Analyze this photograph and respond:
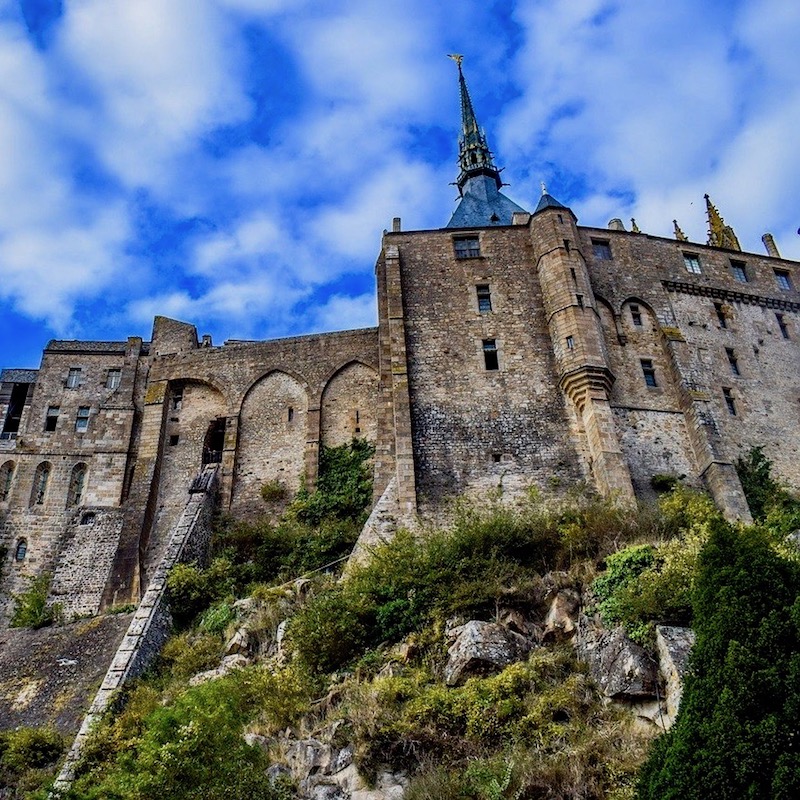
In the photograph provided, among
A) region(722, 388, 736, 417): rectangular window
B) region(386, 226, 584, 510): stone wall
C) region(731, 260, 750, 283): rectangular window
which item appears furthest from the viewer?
region(731, 260, 750, 283): rectangular window

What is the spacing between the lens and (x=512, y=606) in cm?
1844

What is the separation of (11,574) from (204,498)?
7197 millimetres

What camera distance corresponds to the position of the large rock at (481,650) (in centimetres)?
1653

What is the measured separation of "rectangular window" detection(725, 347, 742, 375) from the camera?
29172 millimetres

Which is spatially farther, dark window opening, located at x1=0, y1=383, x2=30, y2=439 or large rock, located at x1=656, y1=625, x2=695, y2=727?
dark window opening, located at x1=0, y1=383, x2=30, y2=439

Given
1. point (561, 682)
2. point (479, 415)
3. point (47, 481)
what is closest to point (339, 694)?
point (561, 682)

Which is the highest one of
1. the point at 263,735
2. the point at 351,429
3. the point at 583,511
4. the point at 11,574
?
the point at 351,429

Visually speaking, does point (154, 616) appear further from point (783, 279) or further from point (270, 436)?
point (783, 279)

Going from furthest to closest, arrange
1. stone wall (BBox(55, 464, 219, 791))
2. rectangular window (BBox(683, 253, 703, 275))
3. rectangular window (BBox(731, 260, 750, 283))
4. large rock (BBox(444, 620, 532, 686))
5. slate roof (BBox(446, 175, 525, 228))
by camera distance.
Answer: slate roof (BBox(446, 175, 525, 228)), rectangular window (BBox(731, 260, 750, 283)), rectangular window (BBox(683, 253, 703, 275)), stone wall (BBox(55, 464, 219, 791)), large rock (BBox(444, 620, 532, 686))

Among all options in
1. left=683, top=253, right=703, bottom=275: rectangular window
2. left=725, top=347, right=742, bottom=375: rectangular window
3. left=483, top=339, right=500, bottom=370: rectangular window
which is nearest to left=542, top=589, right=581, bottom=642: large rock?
left=483, top=339, right=500, bottom=370: rectangular window

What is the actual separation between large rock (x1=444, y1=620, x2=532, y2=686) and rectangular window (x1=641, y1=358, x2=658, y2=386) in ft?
41.2

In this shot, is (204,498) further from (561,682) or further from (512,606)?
(561,682)

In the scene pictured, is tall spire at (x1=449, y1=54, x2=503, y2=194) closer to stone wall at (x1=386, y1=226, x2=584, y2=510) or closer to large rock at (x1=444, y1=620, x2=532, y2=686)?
stone wall at (x1=386, y1=226, x2=584, y2=510)

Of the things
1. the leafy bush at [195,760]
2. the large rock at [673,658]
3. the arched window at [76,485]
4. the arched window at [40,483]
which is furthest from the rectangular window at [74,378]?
the large rock at [673,658]
